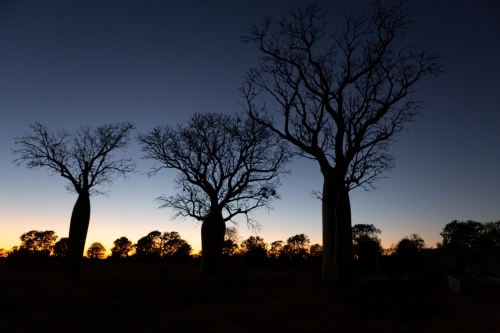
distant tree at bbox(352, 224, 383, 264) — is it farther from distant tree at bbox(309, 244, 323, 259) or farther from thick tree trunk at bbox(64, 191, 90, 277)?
thick tree trunk at bbox(64, 191, 90, 277)

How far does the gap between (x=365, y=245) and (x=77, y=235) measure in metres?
30.7

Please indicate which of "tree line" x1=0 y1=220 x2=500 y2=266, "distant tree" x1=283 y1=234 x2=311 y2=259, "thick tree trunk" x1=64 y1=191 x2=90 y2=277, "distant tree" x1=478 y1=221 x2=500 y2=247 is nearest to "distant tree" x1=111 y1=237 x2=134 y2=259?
"tree line" x1=0 y1=220 x2=500 y2=266

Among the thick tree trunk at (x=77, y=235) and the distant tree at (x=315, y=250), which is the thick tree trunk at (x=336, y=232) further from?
the distant tree at (x=315, y=250)

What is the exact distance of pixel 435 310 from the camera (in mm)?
6473

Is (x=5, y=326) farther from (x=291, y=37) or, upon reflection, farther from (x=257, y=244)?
(x=257, y=244)

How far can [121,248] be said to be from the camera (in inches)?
2071

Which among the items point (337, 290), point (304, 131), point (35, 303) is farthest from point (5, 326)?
point (304, 131)

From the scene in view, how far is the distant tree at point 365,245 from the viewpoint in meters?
36.2

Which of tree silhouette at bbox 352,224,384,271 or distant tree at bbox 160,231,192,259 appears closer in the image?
tree silhouette at bbox 352,224,384,271

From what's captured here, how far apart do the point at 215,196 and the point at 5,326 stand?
11.2 metres

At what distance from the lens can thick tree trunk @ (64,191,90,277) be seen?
15734mm

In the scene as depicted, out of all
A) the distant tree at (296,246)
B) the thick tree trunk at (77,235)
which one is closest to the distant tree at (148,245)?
the distant tree at (296,246)

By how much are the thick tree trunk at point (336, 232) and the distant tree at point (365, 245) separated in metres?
24.0

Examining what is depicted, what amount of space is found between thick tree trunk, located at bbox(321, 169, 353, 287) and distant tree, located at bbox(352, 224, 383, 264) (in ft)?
78.8
